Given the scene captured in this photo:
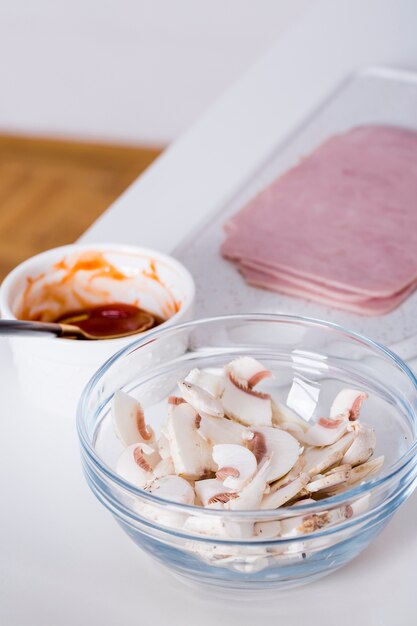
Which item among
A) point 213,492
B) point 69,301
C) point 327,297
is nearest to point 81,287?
point 69,301

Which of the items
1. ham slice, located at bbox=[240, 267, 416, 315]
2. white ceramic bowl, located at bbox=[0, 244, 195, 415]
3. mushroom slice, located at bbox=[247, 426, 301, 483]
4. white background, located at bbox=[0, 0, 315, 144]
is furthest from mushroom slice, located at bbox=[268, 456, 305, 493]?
white background, located at bbox=[0, 0, 315, 144]

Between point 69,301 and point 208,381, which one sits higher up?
point 208,381

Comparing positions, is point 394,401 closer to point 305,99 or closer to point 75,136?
point 305,99

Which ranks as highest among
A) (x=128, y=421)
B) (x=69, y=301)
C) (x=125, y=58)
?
(x=128, y=421)

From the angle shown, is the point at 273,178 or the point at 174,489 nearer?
the point at 174,489

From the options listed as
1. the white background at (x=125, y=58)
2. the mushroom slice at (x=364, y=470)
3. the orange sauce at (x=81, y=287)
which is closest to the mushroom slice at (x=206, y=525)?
the mushroom slice at (x=364, y=470)

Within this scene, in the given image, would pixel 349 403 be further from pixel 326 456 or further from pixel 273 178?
pixel 273 178

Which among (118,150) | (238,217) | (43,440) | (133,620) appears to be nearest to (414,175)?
(238,217)
